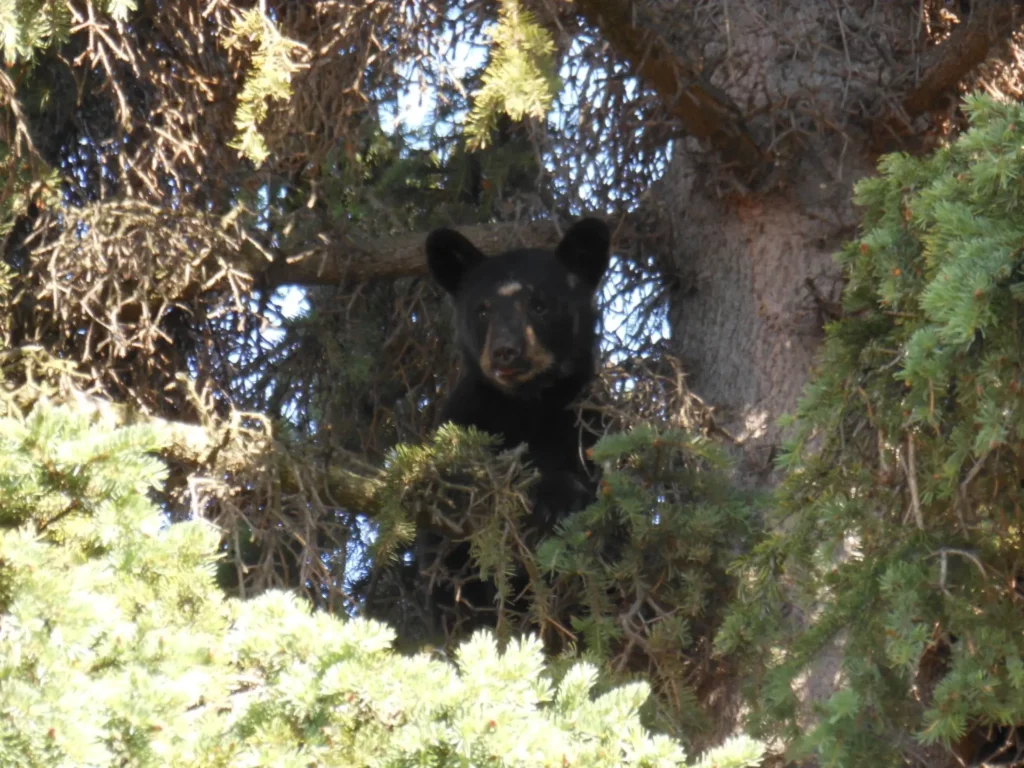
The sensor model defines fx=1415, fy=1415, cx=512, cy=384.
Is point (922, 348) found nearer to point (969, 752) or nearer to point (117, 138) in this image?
point (969, 752)

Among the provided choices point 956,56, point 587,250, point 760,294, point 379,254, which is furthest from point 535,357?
point 956,56

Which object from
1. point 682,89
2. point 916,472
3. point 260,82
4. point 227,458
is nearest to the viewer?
point 916,472

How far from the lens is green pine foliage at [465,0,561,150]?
3.38 metres

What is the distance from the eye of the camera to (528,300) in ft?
21.3

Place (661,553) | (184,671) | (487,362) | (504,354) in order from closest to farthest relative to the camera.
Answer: (184,671) → (661,553) → (504,354) → (487,362)

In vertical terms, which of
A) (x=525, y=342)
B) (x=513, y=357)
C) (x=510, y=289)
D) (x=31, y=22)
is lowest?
(x=513, y=357)

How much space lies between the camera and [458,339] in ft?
22.1

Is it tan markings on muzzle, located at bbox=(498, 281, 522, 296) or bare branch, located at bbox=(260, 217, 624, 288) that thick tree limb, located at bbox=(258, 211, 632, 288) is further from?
tan markings on muzzle, located at bbox=(498, 281, 522, 296)

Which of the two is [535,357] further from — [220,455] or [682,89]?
[220,455]

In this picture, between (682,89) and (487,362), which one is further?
(487,362)

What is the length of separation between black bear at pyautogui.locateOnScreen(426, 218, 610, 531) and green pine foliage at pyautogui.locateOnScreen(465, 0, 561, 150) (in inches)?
105

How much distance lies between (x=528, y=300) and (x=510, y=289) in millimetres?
100

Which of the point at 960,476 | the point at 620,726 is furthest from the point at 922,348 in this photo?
the point at 620,726

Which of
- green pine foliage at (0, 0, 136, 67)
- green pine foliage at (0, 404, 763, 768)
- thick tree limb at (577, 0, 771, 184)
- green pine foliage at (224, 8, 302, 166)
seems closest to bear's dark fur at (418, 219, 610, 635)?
thick tree limb at (577, 0, 771, 184)
